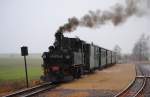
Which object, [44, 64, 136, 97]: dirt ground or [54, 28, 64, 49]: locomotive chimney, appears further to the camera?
[54, 28, 64, 49]: locomotive chimney

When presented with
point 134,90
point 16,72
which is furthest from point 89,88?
point 16,72

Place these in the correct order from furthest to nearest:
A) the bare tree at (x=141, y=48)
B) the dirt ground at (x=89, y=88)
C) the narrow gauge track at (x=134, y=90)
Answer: the bare tree at (x=141, y=48) < the dirt ground at (x=89, y=88) < the narrow gauge track at (x=134, y=90)

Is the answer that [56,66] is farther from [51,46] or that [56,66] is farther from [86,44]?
[86,44]

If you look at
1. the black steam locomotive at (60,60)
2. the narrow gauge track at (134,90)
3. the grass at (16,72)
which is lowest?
the grass at (16,72)

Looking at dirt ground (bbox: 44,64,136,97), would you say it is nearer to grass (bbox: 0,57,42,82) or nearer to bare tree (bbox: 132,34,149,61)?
grass (bbox: 0,57,42,82)

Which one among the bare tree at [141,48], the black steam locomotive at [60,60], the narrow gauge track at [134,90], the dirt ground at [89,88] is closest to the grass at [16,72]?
the black steam locomotive at [60,60]

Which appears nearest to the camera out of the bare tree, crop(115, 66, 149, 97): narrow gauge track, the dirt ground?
crop(115, 66, 149, 97): narrow gauge track

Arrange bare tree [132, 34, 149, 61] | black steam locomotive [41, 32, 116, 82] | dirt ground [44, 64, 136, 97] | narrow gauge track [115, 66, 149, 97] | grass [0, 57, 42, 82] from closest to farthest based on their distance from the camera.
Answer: narrow gauge track [115, 66, 149, 97] < dirt ground [44, 64, 136, 97] < black steam locomotive [41, 32, 116, 82] < grass [0, 57, 42, 82] < bare tree [132, 34, 149, 61]

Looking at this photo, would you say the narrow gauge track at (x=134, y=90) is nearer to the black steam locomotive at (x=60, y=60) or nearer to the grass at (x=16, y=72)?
Answer: the black steam locomotive at (x=60, y=60)

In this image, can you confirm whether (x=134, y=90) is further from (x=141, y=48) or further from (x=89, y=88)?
(x=141, y=48)

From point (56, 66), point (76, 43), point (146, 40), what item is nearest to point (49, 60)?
point (56, 66)

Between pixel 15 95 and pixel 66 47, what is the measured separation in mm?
8908

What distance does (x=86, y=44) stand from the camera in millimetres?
31688

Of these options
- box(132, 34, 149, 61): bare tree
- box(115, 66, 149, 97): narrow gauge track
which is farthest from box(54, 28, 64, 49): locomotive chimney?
box(132, 34, 149, 61): bare tree
